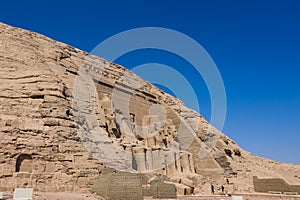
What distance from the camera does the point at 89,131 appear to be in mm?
18250

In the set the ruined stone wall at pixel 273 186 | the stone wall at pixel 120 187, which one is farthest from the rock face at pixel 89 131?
the ruined stone wall at pixel 273 186

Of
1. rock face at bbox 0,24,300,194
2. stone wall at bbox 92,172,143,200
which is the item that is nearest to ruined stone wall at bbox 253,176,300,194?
rock face at bbox 0,24,300,194

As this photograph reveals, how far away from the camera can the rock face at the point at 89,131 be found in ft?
48.6

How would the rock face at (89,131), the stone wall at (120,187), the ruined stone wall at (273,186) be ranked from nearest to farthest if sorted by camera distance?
the stone wall at (120,187)
the rock face at (89,131)
the ruined stone wall at (273,186)

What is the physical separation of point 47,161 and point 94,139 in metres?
3.32

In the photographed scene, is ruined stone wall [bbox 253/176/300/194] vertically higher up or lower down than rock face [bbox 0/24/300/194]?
lower down

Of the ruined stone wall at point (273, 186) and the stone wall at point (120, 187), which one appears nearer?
the stone wall at point (120, 187)

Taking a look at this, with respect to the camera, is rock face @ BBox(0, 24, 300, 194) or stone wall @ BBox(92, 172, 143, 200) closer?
stone wall @ BBox(92, 172, 143, 200)

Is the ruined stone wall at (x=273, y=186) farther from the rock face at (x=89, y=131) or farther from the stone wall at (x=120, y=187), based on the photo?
the stone wall at (x=120, y=187)

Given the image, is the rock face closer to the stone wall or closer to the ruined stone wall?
the stone wall

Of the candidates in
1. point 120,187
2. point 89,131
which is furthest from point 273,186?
point 120,187

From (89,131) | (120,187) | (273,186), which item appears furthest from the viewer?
(273,186)

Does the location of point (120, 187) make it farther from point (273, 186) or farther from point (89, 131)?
point (273, 186)

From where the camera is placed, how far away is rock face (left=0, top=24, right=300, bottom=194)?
14.8m
